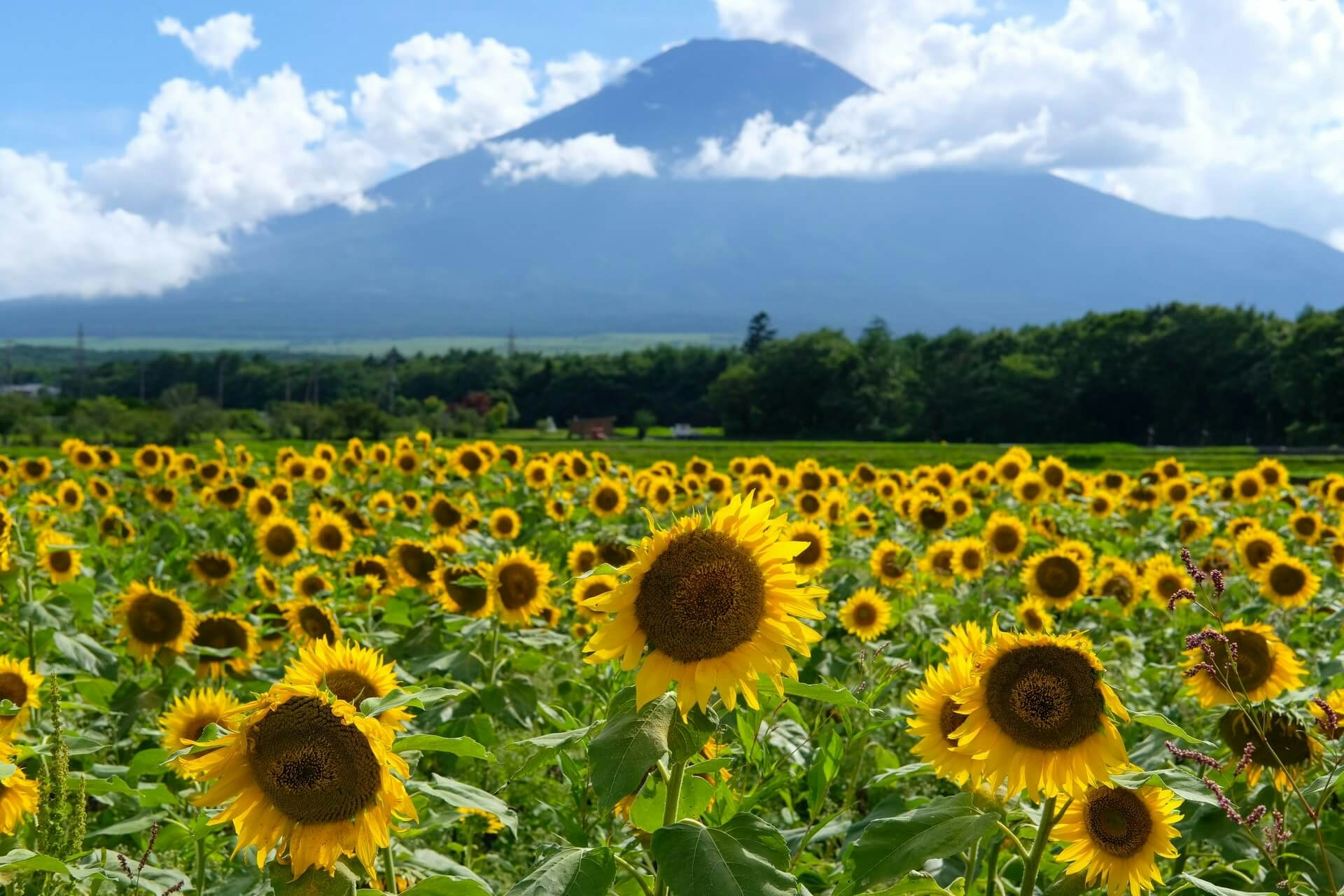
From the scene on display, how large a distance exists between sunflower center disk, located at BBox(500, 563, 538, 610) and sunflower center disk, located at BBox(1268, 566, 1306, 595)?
4.10m

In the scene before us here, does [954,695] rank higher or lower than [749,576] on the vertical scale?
lower

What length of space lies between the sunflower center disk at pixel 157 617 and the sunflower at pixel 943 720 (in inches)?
125

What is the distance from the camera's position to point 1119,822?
231cm

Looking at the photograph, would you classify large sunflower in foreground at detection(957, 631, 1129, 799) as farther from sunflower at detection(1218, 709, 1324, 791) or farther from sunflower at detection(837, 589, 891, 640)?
sunflower at detection(837, 589, 891, 640)

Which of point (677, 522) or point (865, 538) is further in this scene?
point (865, 538)

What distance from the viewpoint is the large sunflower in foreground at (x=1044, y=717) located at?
2.11 m

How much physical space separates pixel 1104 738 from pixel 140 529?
31.7 feet

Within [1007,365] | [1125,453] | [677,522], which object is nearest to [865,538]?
[677,522]

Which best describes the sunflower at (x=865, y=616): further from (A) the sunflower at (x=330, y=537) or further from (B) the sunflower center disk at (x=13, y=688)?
(B) the sunflower center disk at (x=13, y=688)

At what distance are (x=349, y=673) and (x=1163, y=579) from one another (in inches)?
211

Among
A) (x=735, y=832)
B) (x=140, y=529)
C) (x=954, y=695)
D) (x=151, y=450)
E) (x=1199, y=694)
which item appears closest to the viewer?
(x=735, y=832)

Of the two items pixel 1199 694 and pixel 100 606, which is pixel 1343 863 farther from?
pixel 100 606

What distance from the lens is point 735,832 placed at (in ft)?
6.29

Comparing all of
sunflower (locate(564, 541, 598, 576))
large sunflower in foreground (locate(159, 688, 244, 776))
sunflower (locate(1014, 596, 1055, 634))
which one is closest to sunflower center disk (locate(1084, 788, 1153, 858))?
large sunflower in foreground (locate(159, 688, 244, 776))
